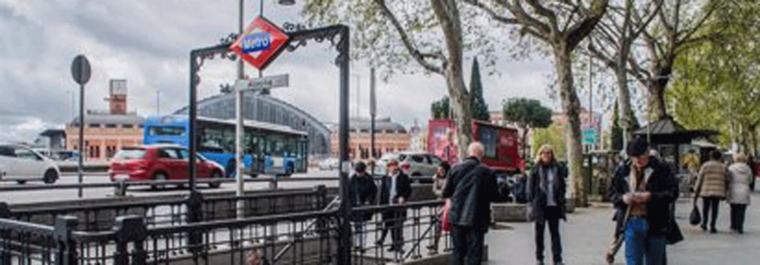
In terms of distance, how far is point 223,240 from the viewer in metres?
9.05

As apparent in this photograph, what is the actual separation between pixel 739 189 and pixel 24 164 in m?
25.1

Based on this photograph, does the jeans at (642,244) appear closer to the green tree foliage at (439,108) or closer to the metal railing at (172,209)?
the metal railing at (172,209)

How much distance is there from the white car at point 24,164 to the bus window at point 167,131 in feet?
17.6

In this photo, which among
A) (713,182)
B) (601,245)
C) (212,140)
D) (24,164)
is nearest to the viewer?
(601,245)

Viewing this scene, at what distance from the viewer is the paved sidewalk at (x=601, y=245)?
443 inches

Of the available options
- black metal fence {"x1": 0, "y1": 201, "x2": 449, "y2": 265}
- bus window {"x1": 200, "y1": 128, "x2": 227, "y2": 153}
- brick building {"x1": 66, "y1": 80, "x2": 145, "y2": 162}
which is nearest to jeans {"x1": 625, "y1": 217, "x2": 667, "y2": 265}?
black metal fence {"x1": 0, "y1": 201, "x2": 449, "y2": 265}

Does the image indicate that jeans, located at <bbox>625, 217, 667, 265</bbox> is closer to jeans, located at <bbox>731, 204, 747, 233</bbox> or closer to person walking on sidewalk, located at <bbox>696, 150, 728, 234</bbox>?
person walking on sidewalk, located at <bbox>696, 150, 728, 234</bbox>

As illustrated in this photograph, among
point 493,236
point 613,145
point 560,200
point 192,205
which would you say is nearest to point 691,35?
point 493,236

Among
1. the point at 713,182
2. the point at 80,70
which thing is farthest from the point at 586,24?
the point at 80,70

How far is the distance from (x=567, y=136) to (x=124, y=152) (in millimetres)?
15194

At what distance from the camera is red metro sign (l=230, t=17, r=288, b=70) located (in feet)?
31.7

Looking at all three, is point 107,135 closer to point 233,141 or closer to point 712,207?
point 233,141

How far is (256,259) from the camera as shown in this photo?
7355mm

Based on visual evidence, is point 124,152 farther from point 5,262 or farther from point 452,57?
point 5,262
